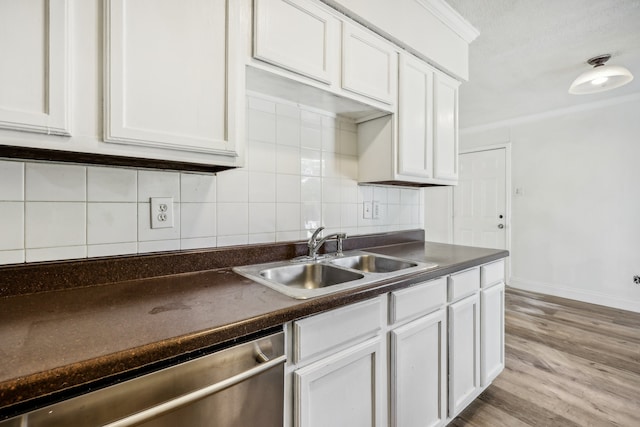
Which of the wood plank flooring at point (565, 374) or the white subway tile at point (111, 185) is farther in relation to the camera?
the wood plank flooring at point (565, 374)

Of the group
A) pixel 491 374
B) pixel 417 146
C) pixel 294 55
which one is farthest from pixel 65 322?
pixel 491 374

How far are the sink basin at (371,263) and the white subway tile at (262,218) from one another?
14.9 inches

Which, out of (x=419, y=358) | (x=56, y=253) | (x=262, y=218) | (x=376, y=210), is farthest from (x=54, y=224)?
(x=376, y=210)

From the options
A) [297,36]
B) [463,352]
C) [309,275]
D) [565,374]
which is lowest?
[565,374]

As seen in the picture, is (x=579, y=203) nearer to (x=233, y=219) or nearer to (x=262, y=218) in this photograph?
(x=262, y=218)

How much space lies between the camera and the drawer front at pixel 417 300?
1.16 m

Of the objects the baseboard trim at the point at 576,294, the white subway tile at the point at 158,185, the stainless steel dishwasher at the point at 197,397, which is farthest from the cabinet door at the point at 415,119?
the baseboard trim at the point at 576,294

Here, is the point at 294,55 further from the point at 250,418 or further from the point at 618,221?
the point at 618,221

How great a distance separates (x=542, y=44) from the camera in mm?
2145

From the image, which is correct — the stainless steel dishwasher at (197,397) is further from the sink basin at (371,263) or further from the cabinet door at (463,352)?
the cabinet door at (463,352)

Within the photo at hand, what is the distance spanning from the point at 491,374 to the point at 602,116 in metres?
3.33

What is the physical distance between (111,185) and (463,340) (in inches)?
69.7

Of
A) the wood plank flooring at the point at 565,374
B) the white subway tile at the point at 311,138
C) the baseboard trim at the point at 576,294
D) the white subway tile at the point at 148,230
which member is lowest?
the wood plank flooring at the point at 565,374

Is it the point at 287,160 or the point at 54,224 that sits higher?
the point at 287,160
